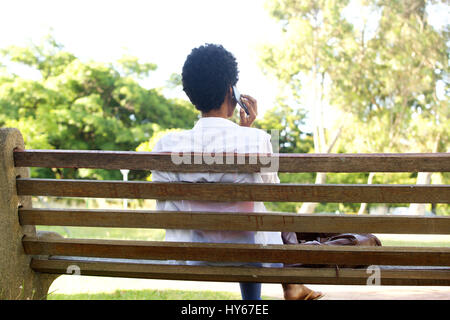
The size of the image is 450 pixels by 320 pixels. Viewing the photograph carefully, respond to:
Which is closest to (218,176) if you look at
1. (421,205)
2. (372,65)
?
(421,205)

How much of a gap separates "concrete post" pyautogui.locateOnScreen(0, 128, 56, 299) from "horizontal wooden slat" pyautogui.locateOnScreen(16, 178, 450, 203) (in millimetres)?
199

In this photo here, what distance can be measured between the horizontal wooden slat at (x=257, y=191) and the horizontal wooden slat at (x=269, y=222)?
6 cm

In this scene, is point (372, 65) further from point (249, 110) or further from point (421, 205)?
point (249, 110)

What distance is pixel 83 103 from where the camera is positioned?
1127 inches

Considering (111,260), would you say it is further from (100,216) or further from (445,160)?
(445,160)

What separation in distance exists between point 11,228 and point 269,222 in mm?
1044

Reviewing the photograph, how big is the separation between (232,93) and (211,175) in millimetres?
489

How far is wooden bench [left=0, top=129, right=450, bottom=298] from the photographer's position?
1747 mm

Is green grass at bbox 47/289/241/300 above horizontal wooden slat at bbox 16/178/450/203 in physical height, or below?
below

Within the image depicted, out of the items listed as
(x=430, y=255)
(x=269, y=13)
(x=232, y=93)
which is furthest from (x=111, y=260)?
(x=269, y=13)

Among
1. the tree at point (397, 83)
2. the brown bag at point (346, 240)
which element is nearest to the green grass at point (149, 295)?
the brown bag at point (346, 240)

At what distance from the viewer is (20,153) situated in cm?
197

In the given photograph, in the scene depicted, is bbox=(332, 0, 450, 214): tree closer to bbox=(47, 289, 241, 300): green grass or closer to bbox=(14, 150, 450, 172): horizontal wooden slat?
bbox=(47, 289, 241, 300): green grass

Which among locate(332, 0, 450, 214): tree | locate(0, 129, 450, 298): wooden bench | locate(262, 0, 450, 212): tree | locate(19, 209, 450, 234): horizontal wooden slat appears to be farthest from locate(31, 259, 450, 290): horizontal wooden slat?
locate(262, 0, 450, 212): tree
